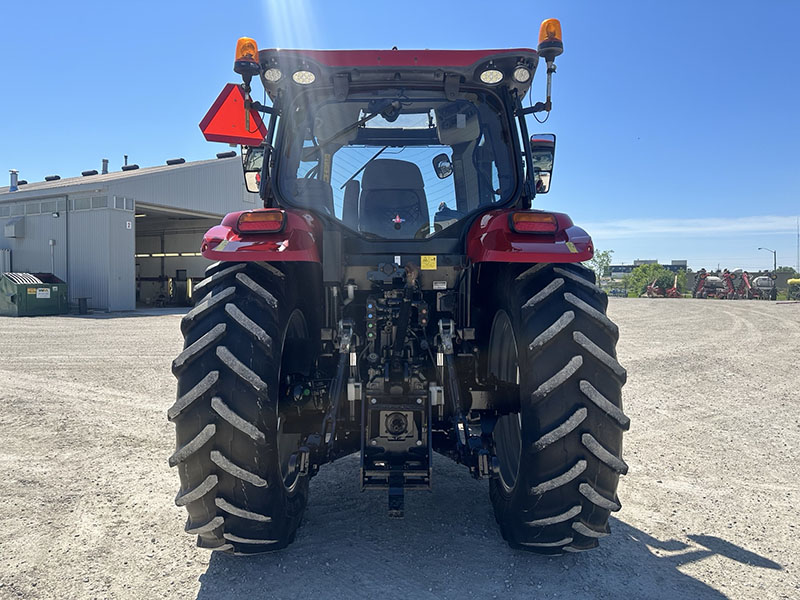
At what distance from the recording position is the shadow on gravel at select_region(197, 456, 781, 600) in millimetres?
2514

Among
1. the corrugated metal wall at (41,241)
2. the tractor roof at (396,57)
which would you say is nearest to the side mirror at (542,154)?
the tractor roof at (396,57)

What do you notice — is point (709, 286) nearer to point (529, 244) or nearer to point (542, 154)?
point (542, 154)

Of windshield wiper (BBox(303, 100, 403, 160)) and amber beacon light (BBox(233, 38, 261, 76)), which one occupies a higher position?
amber beacon light (BBox(233, 38, 261, 76))

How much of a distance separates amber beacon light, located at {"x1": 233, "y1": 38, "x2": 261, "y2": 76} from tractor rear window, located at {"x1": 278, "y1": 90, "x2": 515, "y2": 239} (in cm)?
39

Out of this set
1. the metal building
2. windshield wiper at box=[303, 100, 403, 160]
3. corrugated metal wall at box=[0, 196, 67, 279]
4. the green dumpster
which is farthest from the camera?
corrugated metal wall at box=[0, 196, 67, 279]

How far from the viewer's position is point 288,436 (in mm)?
3145

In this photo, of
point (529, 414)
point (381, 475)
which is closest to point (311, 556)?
point (381, 475)

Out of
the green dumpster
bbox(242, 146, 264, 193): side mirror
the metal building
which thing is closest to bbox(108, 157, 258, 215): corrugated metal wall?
the metal building

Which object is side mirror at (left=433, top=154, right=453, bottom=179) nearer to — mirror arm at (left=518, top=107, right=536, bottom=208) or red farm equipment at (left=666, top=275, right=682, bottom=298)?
mirror arm at (left=518, top=107, right=536, bottom=208)

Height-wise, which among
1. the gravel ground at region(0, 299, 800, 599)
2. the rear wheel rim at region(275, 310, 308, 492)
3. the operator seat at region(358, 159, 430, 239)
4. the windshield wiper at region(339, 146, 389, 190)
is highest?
the windshield wiper at region(339, 146, 389, 190)

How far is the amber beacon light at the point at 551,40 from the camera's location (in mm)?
2924

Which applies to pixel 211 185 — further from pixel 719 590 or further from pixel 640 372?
pixel 719 590

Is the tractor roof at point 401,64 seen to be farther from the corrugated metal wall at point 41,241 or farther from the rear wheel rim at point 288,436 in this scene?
the corrugated metal wall at point 41,241

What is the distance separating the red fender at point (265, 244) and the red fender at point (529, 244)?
0.88m
